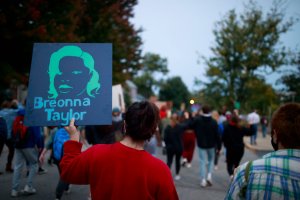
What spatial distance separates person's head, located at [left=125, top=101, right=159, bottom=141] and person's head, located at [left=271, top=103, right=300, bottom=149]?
87 cm

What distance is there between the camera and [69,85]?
297 cm

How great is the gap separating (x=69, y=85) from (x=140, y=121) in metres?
0.98

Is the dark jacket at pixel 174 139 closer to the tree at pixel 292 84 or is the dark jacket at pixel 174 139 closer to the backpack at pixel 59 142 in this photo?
the backpack at pixel 59 142

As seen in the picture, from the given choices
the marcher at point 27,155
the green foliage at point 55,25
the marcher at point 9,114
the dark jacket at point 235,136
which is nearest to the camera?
the marcher at point 27,155

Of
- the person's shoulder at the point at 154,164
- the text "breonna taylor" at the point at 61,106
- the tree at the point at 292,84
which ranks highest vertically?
the tree at the point at 292,84

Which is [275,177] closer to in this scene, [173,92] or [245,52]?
[245,52]

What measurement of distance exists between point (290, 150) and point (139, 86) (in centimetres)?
9223

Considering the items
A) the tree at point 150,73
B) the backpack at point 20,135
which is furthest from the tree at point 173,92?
the backpack at point 20,135

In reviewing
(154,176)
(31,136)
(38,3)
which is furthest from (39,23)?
(154,176)

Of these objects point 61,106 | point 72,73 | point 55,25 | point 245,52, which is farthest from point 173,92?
point 61,106

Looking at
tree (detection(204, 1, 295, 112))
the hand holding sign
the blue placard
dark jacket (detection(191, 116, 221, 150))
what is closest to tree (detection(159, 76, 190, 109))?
tree (detection(204, 1, 295, 112))

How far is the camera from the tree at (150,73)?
3681 inches

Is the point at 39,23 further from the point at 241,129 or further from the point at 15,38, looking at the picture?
the point at 241,129

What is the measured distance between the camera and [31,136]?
648 cm
